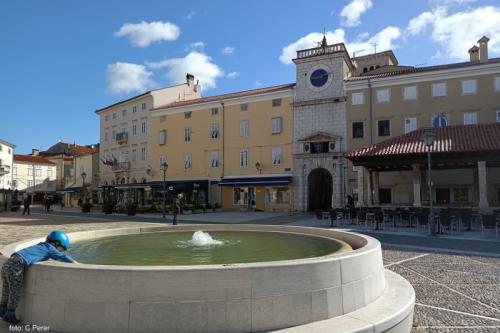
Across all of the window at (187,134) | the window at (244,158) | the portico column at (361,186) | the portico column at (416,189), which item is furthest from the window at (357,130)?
the window at (187,134)

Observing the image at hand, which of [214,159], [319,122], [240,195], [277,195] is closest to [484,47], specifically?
[319,122]

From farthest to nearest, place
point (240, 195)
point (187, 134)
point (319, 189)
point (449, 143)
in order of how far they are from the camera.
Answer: point (187, 134) → point (240, 195) → point (319, 189) → point (449, 143)

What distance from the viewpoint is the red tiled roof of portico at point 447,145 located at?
21.8 meters

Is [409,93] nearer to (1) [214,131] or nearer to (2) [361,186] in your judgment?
(2) [361,186]

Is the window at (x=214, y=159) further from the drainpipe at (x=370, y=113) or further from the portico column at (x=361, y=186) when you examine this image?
the portico column at (x=361, y=186)

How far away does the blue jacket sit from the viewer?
470 cm

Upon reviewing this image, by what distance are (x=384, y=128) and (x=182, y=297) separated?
101ft

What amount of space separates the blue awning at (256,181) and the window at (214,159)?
7.20 ft

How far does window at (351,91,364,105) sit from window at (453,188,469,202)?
32.4 feet

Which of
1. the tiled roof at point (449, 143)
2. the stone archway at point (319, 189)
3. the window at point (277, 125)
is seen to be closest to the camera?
the tiled roof at point (449, 143)

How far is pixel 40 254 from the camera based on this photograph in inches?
190

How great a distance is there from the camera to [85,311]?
14.4ft

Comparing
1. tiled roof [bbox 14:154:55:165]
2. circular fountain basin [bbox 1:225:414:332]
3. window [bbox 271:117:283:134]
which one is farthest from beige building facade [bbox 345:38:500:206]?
tiled roof [bbox 14:154:55:165]

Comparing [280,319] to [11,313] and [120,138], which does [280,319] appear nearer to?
[11,313]
